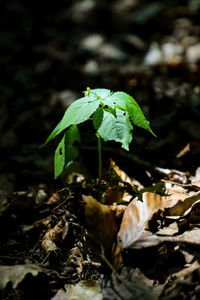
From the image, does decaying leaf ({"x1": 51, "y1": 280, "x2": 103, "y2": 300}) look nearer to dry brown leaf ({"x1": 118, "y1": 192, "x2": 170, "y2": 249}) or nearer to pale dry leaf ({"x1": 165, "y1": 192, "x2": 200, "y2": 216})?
dry brown leaf ({"x1": 118, "y1": 192, "x2": 170, "y2": 249})

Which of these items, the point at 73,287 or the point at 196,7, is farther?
the point at 196,7

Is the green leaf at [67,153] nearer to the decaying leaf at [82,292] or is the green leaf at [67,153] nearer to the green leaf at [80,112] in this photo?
the green leaf at [80,112]

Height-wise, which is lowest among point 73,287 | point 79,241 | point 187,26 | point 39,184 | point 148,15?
point 73,287

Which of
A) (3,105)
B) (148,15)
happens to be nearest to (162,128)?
(3,105)

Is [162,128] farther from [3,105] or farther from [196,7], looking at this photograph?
[196,7]

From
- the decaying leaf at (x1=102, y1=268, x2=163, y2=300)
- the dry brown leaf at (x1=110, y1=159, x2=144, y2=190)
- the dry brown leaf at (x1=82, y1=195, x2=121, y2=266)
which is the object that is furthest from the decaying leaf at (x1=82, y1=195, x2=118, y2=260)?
the dry brown leaf at (x1=110, y1=159, x2=144, y2=190)

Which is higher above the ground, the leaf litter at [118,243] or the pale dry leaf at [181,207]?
the pale dry leaf at [181,207]

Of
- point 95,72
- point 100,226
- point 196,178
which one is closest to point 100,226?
point 100,226

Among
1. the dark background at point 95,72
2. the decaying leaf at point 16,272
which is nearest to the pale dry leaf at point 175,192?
the dark background at point 95,72

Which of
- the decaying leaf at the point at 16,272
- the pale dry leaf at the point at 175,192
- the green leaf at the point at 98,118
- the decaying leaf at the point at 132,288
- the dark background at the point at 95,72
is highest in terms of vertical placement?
the dark background at the point at 95,72
